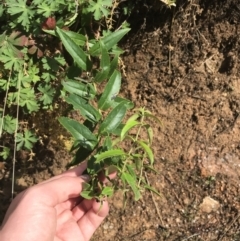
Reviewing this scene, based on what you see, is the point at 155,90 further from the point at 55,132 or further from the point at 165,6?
the point at 55,132

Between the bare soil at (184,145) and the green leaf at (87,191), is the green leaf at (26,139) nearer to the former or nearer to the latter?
the bare soil at (184,145)

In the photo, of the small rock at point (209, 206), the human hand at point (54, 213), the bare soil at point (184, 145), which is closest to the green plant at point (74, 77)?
the human hand at point (54, 213)

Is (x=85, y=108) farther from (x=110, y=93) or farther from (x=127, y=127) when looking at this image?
(x=127, y=127)

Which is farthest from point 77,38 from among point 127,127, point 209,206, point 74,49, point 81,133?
point 209,206

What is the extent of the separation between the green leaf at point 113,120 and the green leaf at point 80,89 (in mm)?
158

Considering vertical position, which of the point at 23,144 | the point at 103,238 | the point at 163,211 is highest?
the point at 23,144

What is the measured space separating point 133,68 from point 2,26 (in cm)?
75

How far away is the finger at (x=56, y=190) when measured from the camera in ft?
5.57

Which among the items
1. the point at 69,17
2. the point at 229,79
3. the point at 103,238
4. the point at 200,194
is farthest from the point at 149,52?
the point at 103,238

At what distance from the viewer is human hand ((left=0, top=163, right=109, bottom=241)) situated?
1.63m

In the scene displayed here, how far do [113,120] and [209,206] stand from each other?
1102 millimetres

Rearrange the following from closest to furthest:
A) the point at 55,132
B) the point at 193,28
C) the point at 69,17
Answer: the point at 69,17
the point at 55,132
the point at 193,28

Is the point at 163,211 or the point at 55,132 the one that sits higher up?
the point at 55,132

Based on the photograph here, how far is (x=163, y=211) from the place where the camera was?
2443 mm
